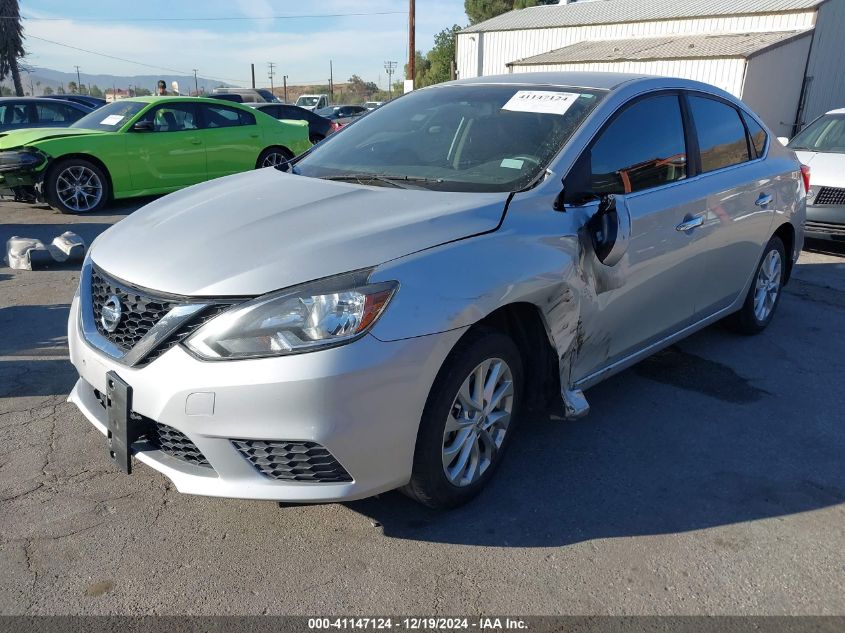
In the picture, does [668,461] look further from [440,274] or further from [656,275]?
[440,274]

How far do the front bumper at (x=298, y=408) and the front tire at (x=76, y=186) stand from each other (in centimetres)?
749

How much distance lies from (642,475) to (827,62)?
2398cm

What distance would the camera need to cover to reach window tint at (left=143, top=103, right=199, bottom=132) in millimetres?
9734

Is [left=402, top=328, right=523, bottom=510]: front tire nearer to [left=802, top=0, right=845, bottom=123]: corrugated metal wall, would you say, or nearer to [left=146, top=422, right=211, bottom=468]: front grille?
[left=146, top=422, right=211, bottom=468]: front grille

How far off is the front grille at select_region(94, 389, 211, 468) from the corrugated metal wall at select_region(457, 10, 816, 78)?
Result: 81.6 ft

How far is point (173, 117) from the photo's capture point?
994cm

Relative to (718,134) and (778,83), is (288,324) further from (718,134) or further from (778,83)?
(778,83)

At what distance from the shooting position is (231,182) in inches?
142

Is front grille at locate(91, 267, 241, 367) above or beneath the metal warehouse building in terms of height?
beneath

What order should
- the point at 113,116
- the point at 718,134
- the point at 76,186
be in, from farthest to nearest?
the point at 113,116
the point at 76,186
the point at 718,134

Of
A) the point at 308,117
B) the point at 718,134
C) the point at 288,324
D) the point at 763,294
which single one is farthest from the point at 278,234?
the point at 308,117

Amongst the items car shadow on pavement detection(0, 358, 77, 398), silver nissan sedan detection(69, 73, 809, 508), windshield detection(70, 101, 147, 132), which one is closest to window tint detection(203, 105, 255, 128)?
windshield detection(70, 101, 147, 132)

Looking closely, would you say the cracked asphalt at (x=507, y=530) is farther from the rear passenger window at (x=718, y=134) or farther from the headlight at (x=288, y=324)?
the rear passenger window at (x=718, y=134)

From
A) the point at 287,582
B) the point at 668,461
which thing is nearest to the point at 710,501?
the point at 668,461
